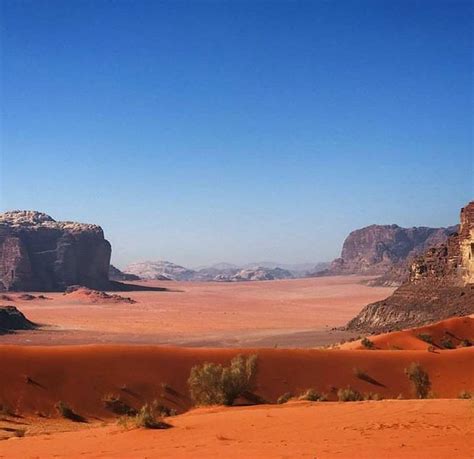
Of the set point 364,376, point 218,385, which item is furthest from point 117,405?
point 364,376

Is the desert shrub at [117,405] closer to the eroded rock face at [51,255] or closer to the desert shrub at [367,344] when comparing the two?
the desert shrub at [367,344]

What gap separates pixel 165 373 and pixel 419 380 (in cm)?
852

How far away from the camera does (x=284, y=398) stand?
18.5 meters

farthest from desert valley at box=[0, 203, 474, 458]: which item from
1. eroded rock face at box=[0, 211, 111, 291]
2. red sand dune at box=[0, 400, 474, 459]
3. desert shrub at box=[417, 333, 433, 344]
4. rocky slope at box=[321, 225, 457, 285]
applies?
rocky slope at box=[321, 225, 457, 285]

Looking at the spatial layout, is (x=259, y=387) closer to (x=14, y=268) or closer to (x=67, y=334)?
(x=67, y=334)

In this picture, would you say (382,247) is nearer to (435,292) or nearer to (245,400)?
(435,292)

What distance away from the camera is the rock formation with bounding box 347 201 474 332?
3925 centimetres

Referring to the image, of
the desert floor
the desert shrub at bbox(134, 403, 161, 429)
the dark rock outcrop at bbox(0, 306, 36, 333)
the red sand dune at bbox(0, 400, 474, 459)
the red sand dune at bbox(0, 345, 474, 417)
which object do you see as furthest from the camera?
the dark rock outcrop at bbox(0, 306, 36, 333)

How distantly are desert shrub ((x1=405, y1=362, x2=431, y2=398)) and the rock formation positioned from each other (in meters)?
17.2

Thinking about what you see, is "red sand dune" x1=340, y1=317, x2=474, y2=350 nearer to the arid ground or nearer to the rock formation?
the arid ground

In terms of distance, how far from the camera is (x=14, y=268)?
9969cm

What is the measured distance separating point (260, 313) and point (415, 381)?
4599cm

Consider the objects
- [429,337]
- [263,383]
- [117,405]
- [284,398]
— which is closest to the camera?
[117,405]

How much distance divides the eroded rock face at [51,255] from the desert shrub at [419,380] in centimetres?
8635
